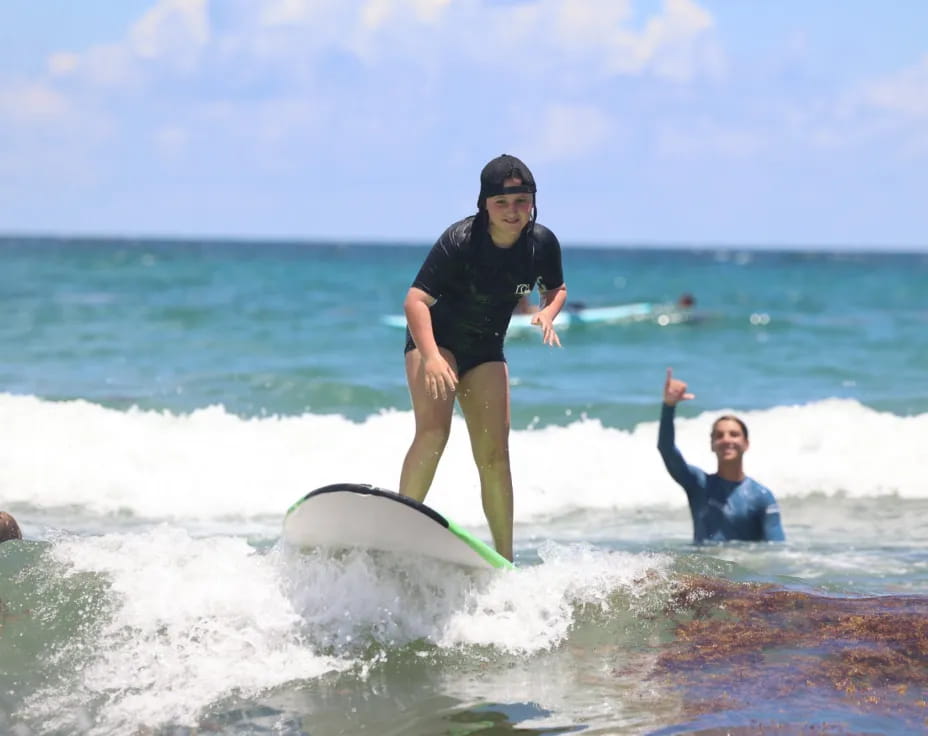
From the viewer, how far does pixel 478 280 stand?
5891mm

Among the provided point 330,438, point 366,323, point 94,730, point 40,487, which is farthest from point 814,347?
point 94,730

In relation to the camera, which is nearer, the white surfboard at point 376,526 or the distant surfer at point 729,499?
the white surfboard at point 376,526

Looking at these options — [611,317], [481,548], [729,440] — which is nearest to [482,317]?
[481,548]

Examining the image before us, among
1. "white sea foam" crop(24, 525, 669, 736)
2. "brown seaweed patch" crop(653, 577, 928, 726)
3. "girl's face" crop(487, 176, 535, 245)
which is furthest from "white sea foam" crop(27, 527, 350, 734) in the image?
"girl's face" crop(487, 176, 535, 245)

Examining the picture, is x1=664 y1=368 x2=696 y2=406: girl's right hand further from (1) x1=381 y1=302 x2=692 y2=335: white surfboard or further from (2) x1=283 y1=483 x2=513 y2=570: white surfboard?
(1) x1=381 y1=302 x2=692 y2=335: white surfboard

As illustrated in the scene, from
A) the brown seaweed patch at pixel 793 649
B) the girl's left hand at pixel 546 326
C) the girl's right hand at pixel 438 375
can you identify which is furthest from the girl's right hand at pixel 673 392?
the girl's right hand at pixel 438 375

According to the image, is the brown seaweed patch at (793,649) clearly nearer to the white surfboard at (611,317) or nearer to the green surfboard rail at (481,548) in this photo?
the green surfboard rail at (481,548)

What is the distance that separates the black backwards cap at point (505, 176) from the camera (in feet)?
18.5

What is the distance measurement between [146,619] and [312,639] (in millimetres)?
791

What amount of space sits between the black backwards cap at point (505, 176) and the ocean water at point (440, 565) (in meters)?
1.73

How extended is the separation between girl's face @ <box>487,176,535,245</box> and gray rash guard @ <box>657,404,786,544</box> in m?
3.25

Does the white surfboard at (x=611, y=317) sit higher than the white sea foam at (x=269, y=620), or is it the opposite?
the white surfboard at (x=611, y=317)

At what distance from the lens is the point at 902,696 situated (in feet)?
16.7

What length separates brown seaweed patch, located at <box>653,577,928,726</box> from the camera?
16.7 ft
